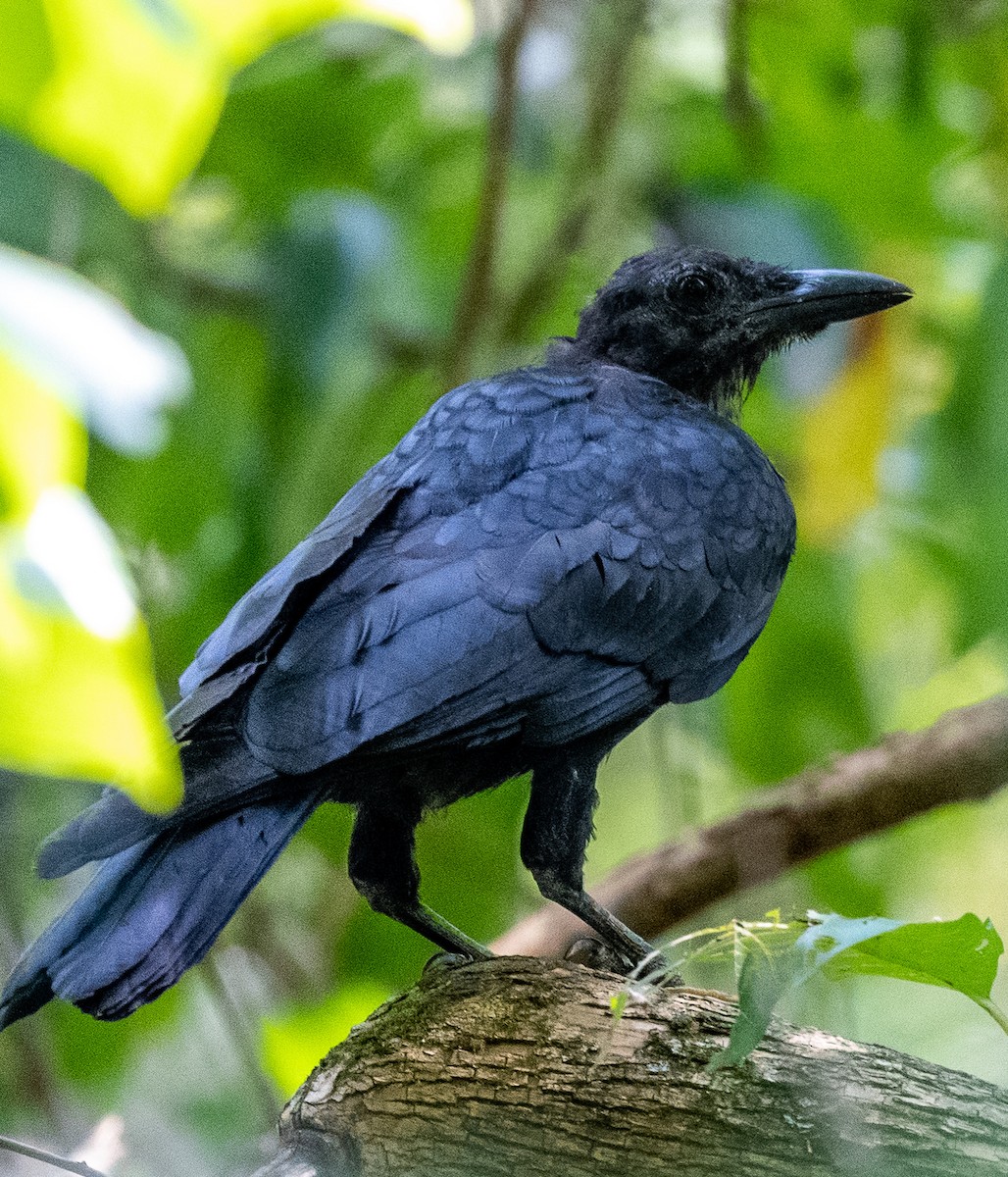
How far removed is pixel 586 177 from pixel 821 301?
1.75m

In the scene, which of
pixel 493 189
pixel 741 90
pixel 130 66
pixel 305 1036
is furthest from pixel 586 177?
pixel 130 66

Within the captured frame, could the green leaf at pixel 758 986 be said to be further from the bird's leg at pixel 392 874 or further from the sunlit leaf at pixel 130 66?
the bird's leg at pixel 392 874

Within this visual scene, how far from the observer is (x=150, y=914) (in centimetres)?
264

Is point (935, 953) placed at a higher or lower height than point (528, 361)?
lower

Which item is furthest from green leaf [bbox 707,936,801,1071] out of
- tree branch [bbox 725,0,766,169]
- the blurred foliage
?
tree branch [bbox 725,0,766,169]

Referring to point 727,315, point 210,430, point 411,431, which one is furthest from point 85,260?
point 727,315

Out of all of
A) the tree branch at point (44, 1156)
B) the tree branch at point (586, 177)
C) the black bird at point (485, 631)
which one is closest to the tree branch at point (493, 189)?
the tree branch at point (586, 177)

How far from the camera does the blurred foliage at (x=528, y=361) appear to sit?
488cm

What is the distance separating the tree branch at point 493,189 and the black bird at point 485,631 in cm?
81

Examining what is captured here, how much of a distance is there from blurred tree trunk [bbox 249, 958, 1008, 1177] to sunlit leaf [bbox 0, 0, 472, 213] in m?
1.89

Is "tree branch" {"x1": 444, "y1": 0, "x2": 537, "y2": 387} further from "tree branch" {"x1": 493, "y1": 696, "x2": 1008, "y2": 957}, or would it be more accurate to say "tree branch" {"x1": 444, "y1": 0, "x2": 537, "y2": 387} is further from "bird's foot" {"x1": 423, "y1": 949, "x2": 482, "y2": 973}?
"bird's foot" {"x1": 423, "y1": 949, "x2": 482, "y2": 973}

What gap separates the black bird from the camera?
2.72m

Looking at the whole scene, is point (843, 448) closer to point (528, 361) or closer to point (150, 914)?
point (528, 361)

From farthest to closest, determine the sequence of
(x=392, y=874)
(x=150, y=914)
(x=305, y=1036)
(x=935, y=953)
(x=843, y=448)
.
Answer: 1. (x=843, y=448)
2. (x=305, y=1036)
3. (x=392, y=874)
4. (x=150, y=914)
5. (x=935, y=953)
